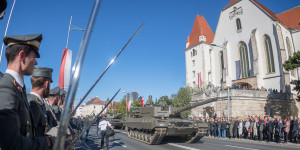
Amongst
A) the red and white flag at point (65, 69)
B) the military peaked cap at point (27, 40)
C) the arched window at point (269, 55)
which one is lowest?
the military peaked cap at point (27, 40)

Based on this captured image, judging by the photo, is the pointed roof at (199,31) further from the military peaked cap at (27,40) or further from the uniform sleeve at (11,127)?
the uniform sleeve at (11,127)

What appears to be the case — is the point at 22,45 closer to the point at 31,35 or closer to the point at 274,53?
the point at 31,35

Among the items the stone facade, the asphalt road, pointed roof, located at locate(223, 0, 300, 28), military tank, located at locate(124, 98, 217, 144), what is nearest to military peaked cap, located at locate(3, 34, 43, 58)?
the asphalt road

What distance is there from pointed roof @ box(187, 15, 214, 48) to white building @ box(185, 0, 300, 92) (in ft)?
33.4

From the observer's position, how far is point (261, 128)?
14398mm

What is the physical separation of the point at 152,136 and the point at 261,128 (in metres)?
8.13

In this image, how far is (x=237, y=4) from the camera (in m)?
35.8

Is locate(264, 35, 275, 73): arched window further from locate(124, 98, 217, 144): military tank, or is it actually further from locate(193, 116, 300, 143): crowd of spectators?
locate(124, 98, 217, 144): military tank

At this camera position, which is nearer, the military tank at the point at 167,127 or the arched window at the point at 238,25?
the military tank at the point at 167,127

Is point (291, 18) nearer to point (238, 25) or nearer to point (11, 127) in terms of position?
point (238, 25)

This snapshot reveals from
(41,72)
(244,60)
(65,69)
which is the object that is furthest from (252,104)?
(41,72)

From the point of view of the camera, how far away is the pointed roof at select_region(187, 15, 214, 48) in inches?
1974

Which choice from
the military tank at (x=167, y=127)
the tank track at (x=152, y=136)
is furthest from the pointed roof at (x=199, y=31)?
the tank track at (x=152, y=136)

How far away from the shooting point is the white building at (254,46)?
29516mm
